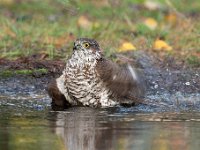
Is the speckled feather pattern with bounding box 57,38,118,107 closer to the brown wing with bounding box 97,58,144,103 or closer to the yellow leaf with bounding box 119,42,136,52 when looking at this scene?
the brown wing with bounding box 97,58,144,103

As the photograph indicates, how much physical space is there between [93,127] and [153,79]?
274 centimetres

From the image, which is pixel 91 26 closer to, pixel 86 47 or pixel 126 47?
pixel 126 47

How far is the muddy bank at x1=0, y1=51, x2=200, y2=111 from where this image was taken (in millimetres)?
9453

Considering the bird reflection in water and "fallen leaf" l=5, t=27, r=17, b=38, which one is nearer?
the bird reflection in water

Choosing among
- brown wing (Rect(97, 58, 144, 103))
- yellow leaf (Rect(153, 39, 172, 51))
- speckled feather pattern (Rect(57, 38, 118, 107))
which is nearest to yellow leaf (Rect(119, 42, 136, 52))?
yellow leaf (Rect(153, 39, 172, 51))

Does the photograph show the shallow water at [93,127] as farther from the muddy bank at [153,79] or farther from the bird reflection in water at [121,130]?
the muddy bank at [153,79]

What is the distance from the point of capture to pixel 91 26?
39.8 feet

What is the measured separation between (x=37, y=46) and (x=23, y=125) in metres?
3.70

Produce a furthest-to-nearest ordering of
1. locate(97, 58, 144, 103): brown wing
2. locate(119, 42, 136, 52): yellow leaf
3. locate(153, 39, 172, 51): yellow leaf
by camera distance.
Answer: locate(153, 39, 172, 51): yellow leaf → locate(119, 42, 136, 52): yellow leaf → locate(97, 58, 144, 103): brown wing

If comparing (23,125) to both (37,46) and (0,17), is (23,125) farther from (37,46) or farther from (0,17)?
(0,17)

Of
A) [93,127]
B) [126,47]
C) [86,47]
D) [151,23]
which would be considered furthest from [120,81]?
[151,23]

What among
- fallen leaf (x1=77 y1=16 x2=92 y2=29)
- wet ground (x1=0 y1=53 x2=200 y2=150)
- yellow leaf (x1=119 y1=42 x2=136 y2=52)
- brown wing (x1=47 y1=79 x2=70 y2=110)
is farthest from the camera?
fallen leaf (x1=77 y1=16 x2=92 y2=29)

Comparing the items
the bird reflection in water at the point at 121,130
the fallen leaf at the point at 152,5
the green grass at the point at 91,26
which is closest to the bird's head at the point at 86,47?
the bird reflection in water at the point at 121,130

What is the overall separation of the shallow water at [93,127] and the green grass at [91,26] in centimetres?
195
